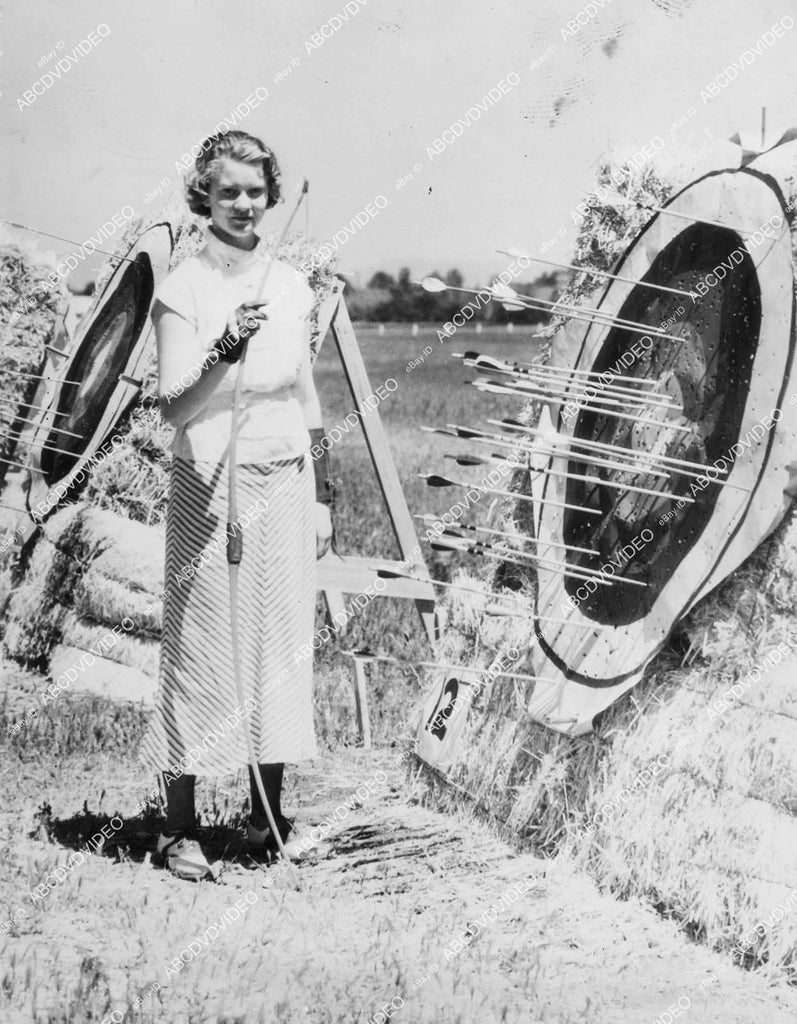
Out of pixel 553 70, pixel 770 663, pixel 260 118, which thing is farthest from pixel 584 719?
pixel 553 70

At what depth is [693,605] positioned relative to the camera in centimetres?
339

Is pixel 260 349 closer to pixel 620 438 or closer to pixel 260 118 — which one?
pixel 620 438

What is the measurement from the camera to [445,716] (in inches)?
175

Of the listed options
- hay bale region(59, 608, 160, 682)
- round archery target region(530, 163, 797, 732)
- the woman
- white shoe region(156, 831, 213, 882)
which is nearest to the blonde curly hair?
the woman

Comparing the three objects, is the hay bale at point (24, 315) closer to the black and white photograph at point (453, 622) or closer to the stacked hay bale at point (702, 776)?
the black and white photograph at point (453, 622)

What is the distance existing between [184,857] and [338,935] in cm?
52

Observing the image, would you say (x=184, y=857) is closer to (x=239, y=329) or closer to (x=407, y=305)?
(x=239, y=329)

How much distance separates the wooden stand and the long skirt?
1114 millimetres

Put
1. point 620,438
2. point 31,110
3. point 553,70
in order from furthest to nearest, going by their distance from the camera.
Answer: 1. point 553,70
2. point 31,110
3. point 620,438

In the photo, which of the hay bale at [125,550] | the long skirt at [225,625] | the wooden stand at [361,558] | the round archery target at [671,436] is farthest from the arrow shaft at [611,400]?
the hay bale at [125,550]

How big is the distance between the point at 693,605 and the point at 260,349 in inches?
46.8

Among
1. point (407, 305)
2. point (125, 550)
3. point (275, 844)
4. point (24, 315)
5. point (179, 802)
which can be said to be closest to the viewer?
point (179, 802)

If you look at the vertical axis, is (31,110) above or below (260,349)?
above

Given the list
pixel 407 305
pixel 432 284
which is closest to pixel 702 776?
pixel 432 284
